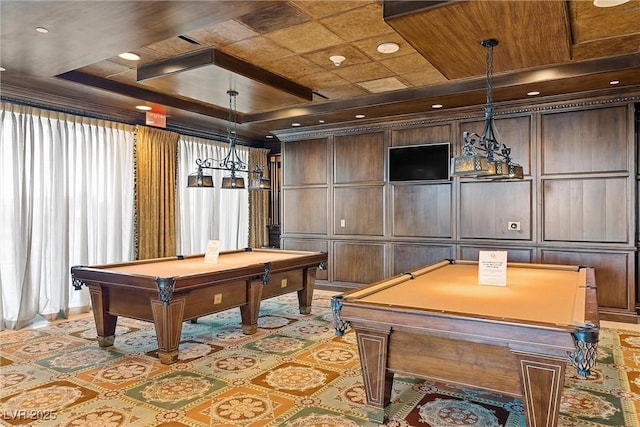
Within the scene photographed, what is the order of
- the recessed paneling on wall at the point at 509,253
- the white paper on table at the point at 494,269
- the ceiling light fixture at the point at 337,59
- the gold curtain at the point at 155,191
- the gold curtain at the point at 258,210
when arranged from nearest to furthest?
the white paper on table at the point at 494,269, the ceiling light fixture at the point at 337,59, the recessed paneling on wall at the point at 509,253, the gold curtain at the point at 155,191, the gold curtain at the point at 258,210

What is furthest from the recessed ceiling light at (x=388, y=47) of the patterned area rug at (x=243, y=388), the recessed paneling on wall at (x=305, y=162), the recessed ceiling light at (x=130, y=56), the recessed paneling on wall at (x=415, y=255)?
the recessed paneling on wall at (x=305, y=162)

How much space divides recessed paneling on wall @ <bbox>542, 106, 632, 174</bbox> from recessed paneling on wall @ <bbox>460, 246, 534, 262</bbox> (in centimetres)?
105

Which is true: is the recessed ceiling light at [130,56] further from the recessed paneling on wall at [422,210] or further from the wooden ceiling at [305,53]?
the recessed paneling on wall at [422,210]

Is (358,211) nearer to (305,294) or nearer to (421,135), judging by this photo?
(421,135)

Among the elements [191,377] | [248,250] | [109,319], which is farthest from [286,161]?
[191,377]

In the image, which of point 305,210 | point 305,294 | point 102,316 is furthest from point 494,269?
point 305,210

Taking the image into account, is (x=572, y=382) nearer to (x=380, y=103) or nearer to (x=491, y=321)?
(x=491, y=321)

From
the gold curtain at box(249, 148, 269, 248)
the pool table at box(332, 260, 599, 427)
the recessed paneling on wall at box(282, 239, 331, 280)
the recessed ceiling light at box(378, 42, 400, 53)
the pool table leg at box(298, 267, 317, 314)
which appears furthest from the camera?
the gold curtain at box(249, 148, 269, 248)

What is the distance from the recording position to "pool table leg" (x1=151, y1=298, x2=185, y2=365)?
11.8 ft

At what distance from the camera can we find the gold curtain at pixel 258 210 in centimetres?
824

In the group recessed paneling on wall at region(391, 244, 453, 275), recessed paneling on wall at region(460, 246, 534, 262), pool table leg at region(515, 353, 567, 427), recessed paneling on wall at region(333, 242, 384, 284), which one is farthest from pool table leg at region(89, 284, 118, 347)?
recessed paneling on wall at region(460, 246, 534, 262)

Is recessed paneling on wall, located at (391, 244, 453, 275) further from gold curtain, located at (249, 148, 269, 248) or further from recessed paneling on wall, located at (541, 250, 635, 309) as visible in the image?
gold curtain, located at (249, 148, 269, 248)

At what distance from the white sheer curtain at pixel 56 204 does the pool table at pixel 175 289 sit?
4.49ft

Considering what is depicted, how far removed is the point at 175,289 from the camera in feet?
11.5
